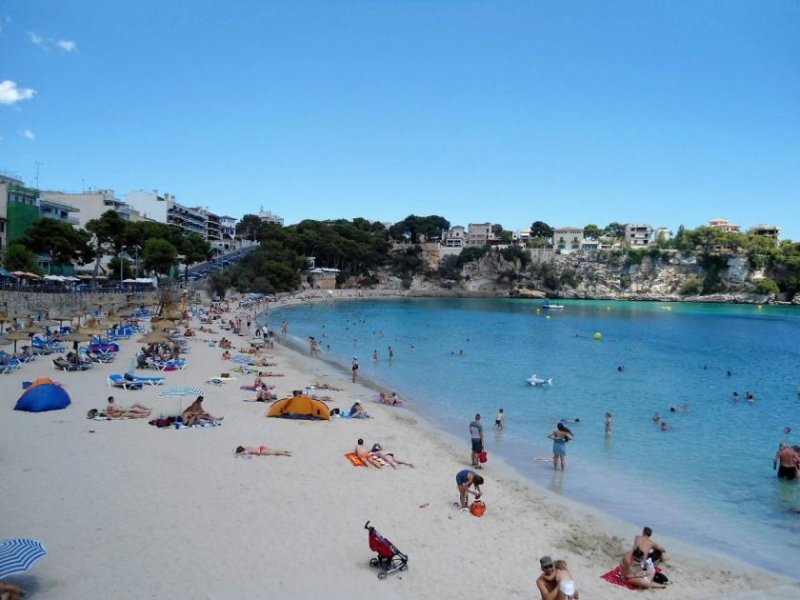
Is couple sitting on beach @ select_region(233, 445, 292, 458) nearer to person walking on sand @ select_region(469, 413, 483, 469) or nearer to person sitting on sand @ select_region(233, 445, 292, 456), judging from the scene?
person sitting on sand @ select_region(233, 445, 292, 456)

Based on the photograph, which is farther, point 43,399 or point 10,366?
point 10,366

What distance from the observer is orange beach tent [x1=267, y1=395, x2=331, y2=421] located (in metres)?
16.4

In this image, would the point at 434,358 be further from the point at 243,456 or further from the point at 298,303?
the point at 298,303

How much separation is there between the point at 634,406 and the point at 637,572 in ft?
54.9

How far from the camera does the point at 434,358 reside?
35438 mm

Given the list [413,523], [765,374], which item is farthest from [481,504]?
[765,374]

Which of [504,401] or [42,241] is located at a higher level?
[42,241]

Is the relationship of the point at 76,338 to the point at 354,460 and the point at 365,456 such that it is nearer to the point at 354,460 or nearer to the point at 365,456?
the point at 354,460

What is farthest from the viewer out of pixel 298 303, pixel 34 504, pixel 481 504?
pixel 298 303

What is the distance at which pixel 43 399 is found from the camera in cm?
1481

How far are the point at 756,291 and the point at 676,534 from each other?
130 m

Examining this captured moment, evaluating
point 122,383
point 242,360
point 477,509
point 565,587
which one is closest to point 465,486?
point 477,509

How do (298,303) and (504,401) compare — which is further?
(298,303)

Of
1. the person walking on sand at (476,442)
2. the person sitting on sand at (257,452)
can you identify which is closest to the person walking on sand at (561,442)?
the person walking on sand at (476,442)
